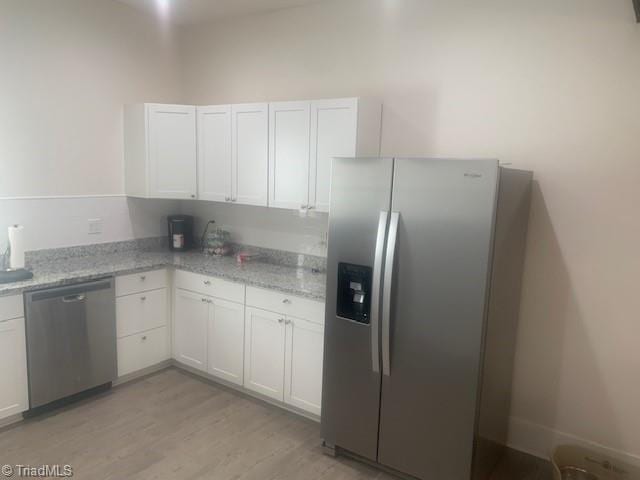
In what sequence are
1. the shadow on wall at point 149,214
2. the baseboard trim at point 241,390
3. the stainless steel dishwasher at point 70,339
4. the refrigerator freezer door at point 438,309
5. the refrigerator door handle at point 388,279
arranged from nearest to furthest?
the refrigerator freezer door at point 438,309, the refrigerator door handle at point 388,279, the stainless steel dishwasher at point 70,339, the baseboard trim at point 241,390, the shadow on wall at point 149,214

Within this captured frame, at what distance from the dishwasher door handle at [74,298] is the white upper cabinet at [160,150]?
1035 millimetres

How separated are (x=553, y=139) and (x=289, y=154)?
1738mm

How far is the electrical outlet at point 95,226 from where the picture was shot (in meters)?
3.78

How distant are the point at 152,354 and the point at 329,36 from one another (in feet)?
9.48

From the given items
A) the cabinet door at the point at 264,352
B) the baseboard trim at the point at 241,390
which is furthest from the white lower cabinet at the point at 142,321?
the cabinet door at the point at 264,352

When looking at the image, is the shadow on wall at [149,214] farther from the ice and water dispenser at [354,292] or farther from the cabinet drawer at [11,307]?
the ice and water dispenser at [354,292]

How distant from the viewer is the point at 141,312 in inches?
142

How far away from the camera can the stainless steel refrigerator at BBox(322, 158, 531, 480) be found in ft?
7.29

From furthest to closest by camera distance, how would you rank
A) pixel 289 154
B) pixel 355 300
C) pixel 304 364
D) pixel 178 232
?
1. pixel 178 232
2. pixel 289 154
3. pixel 304 364
4. pixel 355 300

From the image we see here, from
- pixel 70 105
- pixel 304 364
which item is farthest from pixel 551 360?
pixel 70 105

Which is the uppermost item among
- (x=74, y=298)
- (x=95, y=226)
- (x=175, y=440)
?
(x=95, y=226)

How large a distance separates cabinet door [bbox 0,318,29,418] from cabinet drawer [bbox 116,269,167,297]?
698mm

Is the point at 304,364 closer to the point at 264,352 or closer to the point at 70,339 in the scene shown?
the point at 264,352

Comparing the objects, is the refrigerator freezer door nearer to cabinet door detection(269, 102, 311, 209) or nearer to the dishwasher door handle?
cabinet door detection(269, 102, 311, 209)
